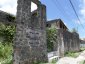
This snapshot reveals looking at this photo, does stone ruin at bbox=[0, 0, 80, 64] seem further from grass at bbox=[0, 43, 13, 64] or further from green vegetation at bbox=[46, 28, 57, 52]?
green vegetation at bbox=[46, 28, 57, 52]

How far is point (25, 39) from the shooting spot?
9.80 meters

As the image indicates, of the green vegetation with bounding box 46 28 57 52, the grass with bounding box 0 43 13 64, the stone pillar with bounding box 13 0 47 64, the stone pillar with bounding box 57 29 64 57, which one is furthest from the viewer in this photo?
the green vegetation with bounding box 46 28 57 52

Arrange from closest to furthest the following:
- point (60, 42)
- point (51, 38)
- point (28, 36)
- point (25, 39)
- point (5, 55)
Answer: point (25, 39), point (28, 36), point (5, 55), point (60, 42), point (51, 38)

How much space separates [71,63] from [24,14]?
4.43 metres

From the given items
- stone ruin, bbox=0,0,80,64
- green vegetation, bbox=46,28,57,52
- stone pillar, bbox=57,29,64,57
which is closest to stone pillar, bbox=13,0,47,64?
stone ruin, bbox=0,0,80,64

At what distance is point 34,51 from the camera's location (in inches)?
413

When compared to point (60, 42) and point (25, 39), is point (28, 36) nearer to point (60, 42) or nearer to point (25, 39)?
point (25, 39)

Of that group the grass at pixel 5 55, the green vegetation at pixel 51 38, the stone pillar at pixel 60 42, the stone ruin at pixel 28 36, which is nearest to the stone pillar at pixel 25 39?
the stone ruin at pixel 28 36

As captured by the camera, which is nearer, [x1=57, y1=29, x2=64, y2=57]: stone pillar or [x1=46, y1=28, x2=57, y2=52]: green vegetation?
[x1=57, y1=29, x2=64, y2=57]: stone pillar

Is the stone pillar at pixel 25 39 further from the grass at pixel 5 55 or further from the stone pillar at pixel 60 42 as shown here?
the stone pillar at pixel 60 42

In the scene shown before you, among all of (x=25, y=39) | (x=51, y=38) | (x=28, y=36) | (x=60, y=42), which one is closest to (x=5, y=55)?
(x=25, y=39)

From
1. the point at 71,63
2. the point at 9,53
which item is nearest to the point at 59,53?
the point at 71,63

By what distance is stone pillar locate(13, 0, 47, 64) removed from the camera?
9.27 metres

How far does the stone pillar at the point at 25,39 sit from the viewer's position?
9.27 meters
